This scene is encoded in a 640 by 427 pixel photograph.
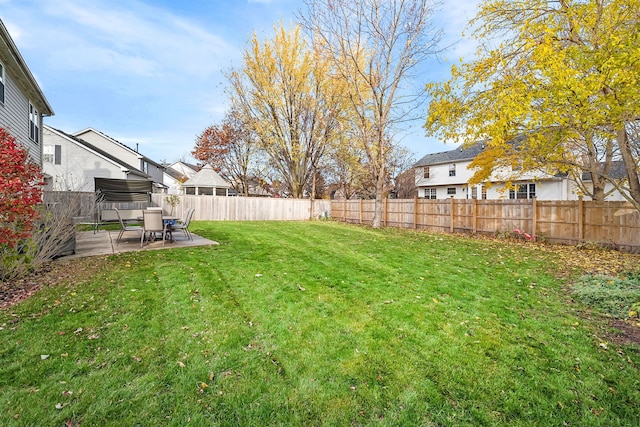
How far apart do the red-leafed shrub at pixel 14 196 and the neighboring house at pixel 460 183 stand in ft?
79.8

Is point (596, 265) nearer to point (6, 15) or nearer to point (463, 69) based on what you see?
point (463, 69)

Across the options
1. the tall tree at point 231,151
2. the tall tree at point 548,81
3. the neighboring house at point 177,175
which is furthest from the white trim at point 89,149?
the tall tree at point 548,81

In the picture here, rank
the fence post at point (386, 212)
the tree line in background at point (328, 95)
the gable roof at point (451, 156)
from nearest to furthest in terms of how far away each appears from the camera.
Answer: the tree line in background at point (328, 95) < the fence post at point (386, 212) < the gable roof at point (451, 156)

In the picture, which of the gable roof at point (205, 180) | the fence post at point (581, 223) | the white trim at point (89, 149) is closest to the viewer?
the fence post at point (581, 223)

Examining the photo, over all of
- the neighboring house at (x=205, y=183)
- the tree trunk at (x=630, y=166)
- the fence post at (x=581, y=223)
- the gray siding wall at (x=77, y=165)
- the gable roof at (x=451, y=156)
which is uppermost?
the gable roof at (x=451, y=156)

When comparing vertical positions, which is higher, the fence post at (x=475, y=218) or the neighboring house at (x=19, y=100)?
the neighboring house at (x=19, y=100)

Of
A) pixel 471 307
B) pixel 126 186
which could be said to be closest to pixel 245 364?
pixel 471 307

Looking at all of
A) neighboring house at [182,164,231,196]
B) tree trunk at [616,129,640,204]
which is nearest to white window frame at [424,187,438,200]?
neighboring house at [182,164,231,196]

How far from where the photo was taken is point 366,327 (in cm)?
337

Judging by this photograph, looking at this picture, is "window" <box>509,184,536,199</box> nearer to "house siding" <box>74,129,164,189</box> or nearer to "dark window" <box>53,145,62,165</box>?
"house siding" <box>74,129,164,189</box>

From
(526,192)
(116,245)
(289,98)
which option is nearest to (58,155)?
(289,98)

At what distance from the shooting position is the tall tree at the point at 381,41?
45.7 feet

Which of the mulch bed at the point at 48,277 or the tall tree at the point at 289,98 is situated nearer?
the mulch bed at the point at 48,277

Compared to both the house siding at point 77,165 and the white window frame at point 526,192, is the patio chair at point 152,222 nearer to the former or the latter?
the house siding at point 77,165
